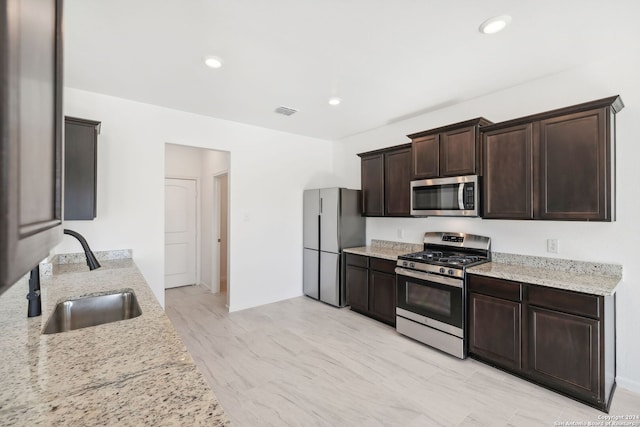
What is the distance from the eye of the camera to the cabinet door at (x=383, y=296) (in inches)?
144

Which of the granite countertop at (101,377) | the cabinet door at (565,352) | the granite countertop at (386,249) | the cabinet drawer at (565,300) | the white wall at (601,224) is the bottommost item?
the cabinet door at (565,352)

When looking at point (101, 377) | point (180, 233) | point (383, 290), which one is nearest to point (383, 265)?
point (383, 290)

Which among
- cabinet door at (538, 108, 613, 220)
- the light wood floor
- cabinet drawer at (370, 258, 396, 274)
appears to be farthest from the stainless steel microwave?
the light wood floor

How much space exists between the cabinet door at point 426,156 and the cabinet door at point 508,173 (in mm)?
483

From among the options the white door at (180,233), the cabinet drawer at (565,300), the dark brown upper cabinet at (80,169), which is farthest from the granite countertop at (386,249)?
the white door at (180,233)

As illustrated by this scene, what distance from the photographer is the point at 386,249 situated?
169 inches

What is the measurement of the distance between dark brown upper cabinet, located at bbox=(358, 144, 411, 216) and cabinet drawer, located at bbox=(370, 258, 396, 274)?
2.14 ft

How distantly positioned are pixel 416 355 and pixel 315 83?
2906 millimetres

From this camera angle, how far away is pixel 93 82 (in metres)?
2.97

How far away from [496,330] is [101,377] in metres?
2.89

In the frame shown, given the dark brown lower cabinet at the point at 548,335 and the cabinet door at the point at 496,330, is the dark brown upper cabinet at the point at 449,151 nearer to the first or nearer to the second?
the dark brown lower cabinet at the point at 548,335

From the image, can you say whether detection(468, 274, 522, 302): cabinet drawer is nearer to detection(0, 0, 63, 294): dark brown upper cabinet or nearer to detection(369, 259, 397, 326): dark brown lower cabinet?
detection(369, 259, 397, 326): dark brown lower cabinet

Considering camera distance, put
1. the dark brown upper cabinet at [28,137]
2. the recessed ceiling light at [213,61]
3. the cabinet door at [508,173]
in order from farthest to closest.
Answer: the cabinet door at [508,173] → the recessed ceiling light at [213,61] → the dark brown upper cabinet at [28,137]

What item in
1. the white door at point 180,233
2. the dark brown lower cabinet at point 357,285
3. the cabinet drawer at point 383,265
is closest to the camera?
the cabinet drawer at point 383,265
